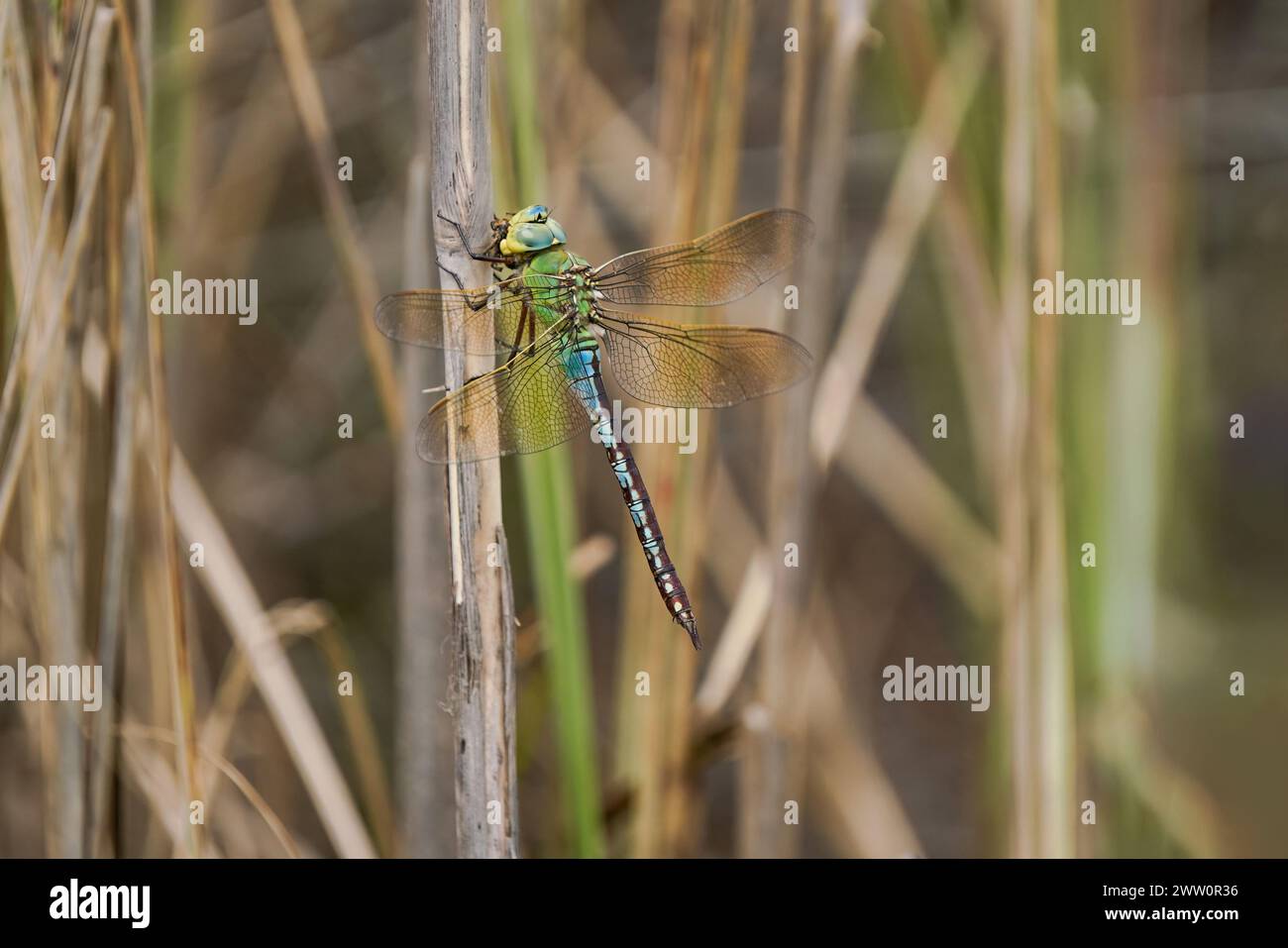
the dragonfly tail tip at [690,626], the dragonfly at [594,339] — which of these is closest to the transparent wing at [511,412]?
the dragonfly at [594,339]

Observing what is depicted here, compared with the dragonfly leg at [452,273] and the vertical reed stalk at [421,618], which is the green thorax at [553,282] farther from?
the dragonfly leg at [452,273]

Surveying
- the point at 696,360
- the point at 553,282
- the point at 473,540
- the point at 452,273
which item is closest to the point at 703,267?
the point at 696,360

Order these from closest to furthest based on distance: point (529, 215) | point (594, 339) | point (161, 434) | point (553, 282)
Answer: point (161, 434) → point (529, 215) → point (553, 282) → point (594, 339)

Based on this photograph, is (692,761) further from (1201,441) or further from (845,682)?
(1201,441)

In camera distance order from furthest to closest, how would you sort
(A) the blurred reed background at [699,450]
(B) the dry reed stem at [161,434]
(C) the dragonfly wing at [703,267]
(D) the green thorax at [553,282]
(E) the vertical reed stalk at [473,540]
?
(C) the dragonfly wing at [703,267] → (D) the green thorax at [553,282] → (A) the blurred reed background at [699,450] → (B) the dry reed stem at [161,434] → (E) the vertical reed stalk at [473,540]

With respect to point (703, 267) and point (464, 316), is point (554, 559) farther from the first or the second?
point (703, 267)

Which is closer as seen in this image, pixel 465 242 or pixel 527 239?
pixel 465 242
